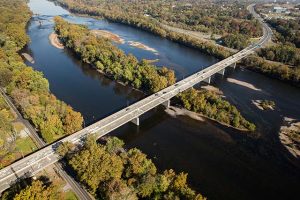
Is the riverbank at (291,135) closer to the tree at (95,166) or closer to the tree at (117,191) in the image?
the tree at (117,191)

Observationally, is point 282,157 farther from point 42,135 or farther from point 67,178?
point 42,135

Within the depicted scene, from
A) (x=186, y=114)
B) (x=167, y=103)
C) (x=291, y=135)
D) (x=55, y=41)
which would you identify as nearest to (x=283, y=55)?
(x=291, y=135)

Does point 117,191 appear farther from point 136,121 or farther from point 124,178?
point 136,121

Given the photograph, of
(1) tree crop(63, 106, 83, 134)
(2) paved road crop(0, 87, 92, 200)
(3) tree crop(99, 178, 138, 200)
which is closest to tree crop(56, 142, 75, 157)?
(2) paved road crop(0, 87, 92, 200)

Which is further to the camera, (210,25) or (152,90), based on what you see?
(210,25)

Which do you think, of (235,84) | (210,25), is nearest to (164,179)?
(235,84)

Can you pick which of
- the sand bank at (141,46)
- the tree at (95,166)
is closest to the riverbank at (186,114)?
the tree at (95,166)

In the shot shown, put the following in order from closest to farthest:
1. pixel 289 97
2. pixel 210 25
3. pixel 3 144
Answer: pixel 3 144
pixel 289 97
pixel 210 25

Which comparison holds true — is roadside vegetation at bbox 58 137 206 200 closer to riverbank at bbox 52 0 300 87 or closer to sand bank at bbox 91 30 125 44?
riverbank at bbox 52 0 300 87
